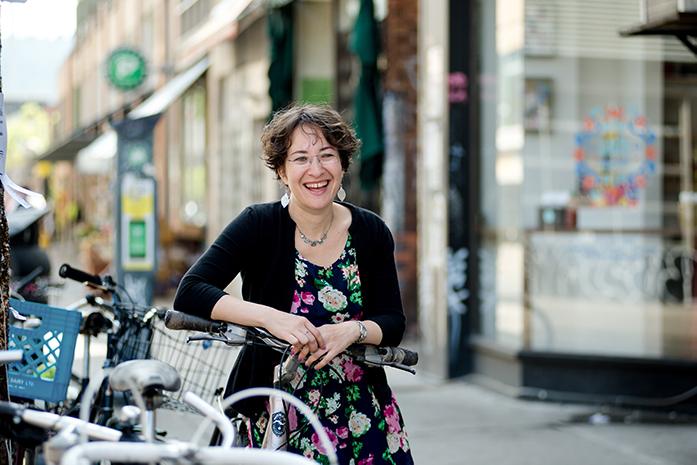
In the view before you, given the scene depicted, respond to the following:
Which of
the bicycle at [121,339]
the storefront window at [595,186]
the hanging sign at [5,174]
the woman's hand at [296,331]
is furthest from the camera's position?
the storefront window at [595,186]

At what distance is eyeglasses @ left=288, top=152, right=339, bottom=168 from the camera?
340cm

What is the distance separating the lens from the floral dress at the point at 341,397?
334 centimetres

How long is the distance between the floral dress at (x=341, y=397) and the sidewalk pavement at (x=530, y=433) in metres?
3.17

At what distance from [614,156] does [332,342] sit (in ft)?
19.8

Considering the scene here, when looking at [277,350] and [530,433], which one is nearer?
[277,350]

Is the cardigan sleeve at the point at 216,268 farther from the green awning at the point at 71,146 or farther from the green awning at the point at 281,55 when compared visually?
the green awning at the point at 71,146

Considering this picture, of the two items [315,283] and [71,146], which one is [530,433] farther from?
[71,146]

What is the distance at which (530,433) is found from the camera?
7.40 metres

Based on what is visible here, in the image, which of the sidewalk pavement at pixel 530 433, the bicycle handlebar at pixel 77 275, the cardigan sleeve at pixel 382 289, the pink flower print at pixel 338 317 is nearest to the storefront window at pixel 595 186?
the sidewalk pavement at pixel 530 433

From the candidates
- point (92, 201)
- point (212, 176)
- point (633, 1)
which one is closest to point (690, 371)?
point (633, 1)

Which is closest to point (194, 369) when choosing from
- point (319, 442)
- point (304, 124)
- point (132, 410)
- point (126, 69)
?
point (319, 442)

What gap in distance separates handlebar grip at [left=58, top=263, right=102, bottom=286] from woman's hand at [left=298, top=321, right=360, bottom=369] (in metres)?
1.69

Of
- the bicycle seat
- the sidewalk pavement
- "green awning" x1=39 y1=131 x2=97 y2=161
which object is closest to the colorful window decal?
the sidewalk pavement

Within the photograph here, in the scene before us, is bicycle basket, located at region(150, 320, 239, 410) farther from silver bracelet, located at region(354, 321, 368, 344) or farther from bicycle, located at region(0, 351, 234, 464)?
bicycle, located at region(0, 351, 234, 464)
